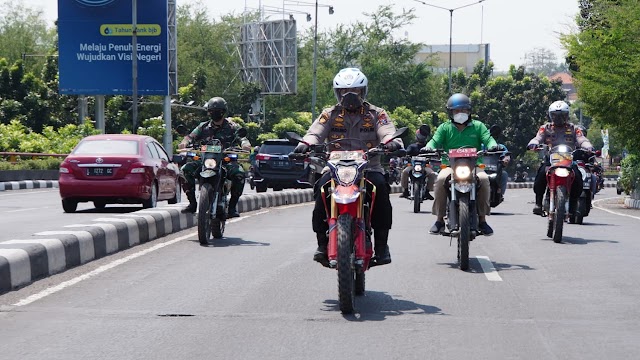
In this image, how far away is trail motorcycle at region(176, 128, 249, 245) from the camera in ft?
47.4

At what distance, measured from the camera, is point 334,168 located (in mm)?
8828

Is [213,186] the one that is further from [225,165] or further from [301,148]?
[301,148]

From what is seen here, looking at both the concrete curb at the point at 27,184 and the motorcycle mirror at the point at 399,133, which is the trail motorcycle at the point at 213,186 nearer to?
the motorcycle mirror at the point at 399,133

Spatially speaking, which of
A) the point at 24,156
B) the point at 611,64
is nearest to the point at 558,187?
the point at 611,64

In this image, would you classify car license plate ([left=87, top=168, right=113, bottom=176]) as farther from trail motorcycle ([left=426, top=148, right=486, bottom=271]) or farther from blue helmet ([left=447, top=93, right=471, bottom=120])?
trail motorcycle ([left=426, top=148, right=486, bottom=271])

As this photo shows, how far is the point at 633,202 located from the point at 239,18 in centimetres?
7713

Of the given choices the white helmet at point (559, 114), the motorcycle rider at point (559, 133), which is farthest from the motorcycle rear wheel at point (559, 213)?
the white helmet at point (559, 114)

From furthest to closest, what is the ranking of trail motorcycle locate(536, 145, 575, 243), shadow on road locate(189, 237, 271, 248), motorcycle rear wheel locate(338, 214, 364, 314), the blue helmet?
1. trail motorcycle locate(536, 145, 575, 243)
2. shadow on road locate(189, 237, 271, 248)
3. the blue helmet
4. motorcycle rear wheel locate(338, 214, 364, 314)

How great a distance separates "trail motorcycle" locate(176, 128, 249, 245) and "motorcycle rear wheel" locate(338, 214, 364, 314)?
19.3 feet

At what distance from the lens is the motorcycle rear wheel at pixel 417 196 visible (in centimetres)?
2402

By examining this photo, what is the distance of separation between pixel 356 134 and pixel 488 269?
98.7 inches

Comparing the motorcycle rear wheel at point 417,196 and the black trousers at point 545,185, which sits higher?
the black trousers at point 545,185

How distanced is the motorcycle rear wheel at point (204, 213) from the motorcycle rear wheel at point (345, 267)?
5.93m

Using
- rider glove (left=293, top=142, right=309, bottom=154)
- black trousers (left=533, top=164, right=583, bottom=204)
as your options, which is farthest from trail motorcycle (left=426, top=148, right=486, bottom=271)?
black trousers (left=533, top=164, right=583, bottom=204)
